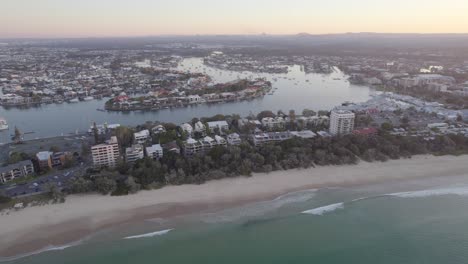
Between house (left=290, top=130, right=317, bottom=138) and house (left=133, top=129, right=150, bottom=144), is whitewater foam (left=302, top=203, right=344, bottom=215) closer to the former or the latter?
house (left=290, top=130, right=317, bottom=138)

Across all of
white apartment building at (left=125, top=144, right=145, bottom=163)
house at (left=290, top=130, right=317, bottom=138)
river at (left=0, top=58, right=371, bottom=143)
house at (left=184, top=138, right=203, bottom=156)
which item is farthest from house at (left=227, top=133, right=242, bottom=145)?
river at (left=0, top=58, right=371, bottom=143)

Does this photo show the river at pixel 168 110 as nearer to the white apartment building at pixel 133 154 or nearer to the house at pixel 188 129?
the house at pixel 188 129

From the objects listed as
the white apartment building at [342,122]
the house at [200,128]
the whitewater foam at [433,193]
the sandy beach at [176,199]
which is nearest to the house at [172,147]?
the house at [200,128]

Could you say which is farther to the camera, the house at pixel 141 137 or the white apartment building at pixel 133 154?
the house at pixel 141 137

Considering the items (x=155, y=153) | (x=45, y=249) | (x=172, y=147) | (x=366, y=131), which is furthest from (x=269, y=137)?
(x=45, y=249)

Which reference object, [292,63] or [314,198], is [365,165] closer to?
[314,198]
